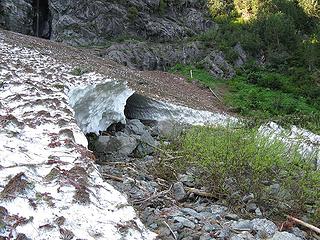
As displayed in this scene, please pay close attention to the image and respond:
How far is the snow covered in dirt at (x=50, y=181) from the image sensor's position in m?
2.59

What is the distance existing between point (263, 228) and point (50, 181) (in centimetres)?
185

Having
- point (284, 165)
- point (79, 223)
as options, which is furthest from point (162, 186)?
point (79, 223)

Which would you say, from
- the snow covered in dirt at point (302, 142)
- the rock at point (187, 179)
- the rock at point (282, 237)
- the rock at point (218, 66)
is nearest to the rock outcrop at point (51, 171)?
the rock at point (282, 237)

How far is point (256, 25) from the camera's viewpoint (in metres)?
25.1

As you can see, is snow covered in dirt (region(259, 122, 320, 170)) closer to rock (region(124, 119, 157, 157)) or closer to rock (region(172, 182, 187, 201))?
rock (region(172, 182, 187, 201))

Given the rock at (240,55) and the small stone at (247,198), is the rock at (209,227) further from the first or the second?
the rock at (240,55)

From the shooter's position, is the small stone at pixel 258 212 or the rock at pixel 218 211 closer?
the rock at pixel 218 211

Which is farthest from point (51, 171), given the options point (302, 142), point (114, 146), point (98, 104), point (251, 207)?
point (302, 142)

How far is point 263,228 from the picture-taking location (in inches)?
139

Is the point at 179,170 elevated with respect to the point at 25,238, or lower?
lower

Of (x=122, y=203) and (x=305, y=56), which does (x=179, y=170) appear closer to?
(x=122, y=203)

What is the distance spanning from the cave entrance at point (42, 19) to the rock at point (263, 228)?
73.6ft

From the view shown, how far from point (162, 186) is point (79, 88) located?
227 cm

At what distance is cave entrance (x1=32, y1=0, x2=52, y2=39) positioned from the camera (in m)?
24.0
